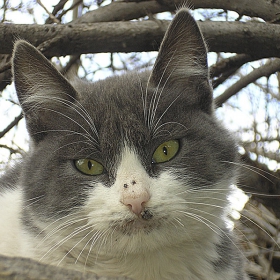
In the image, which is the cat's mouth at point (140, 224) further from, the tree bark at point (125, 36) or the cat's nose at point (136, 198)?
the tree bark at point (125, 36)

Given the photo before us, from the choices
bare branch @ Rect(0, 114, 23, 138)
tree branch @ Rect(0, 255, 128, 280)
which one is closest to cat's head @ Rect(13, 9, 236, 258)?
tree branch @ Rect(0, 255, 128, 280)

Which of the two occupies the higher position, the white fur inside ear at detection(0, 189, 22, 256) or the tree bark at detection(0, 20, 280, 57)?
the tree bark at detection(0, 20, 280, 57)

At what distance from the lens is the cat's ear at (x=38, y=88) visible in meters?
1.91

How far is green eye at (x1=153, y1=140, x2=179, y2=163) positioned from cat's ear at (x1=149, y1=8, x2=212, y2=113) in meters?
0.27

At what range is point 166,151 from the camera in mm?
1756

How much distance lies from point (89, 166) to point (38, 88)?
463 millimetres

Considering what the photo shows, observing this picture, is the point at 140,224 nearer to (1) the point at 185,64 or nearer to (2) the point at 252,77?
(1) the point at 185,64

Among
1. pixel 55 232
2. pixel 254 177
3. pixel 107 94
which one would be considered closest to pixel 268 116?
pixel 254 177

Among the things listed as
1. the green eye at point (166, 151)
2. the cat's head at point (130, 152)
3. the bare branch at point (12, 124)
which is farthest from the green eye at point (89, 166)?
the bare branch at point (12, 124)


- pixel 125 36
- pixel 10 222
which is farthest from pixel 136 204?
pixel 125 36

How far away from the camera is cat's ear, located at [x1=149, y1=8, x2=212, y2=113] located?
191 centimetres

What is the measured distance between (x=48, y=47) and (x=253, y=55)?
44.4 inches

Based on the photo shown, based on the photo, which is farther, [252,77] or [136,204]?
[252,77]

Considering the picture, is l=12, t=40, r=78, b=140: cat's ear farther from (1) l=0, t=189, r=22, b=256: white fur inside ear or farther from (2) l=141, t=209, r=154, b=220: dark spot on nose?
(2) l=141, t=209, r=154, b=220: dark spot on nose
